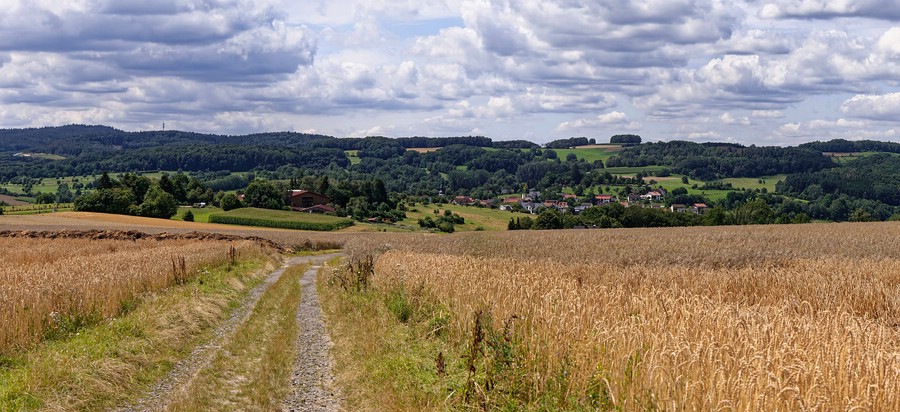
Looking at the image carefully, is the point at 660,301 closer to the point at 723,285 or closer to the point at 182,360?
the point at 723,285

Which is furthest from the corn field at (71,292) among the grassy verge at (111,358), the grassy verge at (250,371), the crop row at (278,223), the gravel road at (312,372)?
the crop row at (278,223)

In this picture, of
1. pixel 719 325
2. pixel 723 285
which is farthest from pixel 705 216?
pixel 719 325

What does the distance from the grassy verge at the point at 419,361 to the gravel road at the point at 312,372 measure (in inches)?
10.3

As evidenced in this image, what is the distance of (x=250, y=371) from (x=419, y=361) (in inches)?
149

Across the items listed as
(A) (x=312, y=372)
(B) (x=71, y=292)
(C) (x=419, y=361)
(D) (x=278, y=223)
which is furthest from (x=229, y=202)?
(C) (x=419, y=361)

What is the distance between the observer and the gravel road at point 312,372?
39.5 ft

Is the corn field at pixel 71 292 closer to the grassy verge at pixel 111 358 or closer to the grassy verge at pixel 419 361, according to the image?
the grassy verge at pixel 111 358

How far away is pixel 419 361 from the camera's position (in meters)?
12.7

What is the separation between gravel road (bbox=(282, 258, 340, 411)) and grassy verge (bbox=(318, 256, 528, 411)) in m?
0.26

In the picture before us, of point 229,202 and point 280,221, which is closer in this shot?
point 280,221

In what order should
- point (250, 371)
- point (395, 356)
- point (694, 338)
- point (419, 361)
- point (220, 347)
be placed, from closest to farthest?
point (694, 338)
point (419, 361)
point (395, 356)
point (250, 371)
point (220, 347)

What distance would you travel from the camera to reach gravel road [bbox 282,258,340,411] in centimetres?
1205

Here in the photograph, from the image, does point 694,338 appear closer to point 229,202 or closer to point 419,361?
point 419,361

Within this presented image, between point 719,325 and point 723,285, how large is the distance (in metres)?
7.81
